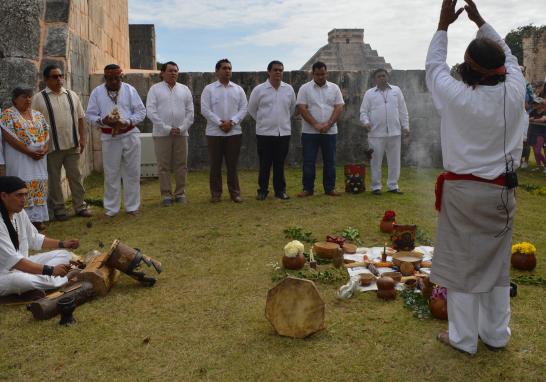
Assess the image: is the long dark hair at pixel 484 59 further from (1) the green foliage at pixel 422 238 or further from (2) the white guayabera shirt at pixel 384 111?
(2) the white guayabera shirt at pixel 384 111

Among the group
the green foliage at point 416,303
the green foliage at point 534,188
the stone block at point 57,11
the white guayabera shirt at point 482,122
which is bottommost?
the green foliage at point 416,303

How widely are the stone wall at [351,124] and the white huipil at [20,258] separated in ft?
22.4

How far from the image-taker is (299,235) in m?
6.31

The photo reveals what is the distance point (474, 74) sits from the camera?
127 inches

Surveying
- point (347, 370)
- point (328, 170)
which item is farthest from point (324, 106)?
point (347, 370)

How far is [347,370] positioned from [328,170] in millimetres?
5645

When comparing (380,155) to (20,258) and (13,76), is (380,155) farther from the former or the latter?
(20,258)

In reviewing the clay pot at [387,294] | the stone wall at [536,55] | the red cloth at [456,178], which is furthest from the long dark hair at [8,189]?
the stone wall at [536,55]

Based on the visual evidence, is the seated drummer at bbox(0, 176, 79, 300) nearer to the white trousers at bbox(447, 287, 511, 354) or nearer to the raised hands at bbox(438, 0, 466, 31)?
the white trousers at bbox(447, 287, 511, 354)

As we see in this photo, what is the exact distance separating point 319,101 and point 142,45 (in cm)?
1238

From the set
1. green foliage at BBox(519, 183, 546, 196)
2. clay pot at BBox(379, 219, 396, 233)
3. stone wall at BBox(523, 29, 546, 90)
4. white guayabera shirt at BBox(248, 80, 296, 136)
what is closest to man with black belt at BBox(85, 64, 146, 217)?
white guayabera shirt at BBox(248, 80, 296, 136)

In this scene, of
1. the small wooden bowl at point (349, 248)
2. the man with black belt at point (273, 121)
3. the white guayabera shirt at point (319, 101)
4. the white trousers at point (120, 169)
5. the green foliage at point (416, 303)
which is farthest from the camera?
the white guayabera shirt at point (319, 101)

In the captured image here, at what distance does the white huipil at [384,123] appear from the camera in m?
8.66

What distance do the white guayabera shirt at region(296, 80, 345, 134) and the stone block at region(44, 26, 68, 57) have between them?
145 inches
